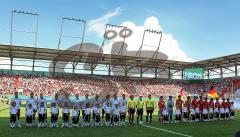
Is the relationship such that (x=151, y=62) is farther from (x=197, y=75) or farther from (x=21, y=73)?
(x=21, y=73)

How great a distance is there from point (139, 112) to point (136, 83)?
150 ft

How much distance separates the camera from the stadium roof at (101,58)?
52.5m

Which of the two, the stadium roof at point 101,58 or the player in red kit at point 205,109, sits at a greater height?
the stadium roof at point 101,58

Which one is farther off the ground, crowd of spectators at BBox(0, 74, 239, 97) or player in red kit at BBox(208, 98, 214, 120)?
crowd of spectators at BBox(0, 74, 239, 97)

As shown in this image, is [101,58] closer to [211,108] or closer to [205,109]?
[211,108]

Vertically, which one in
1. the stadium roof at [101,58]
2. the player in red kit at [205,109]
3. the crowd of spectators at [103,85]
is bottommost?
the player in red kit at [205,109]

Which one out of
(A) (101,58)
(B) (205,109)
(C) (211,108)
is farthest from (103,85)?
(B) (205,109)

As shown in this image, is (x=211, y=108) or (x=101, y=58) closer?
(x=211, y=108)

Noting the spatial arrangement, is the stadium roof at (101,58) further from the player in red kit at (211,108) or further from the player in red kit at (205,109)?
the player in red kit at (205,109)

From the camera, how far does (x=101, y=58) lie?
188ft

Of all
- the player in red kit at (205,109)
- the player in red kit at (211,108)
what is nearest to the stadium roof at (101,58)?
the player in red kit at (211,108)

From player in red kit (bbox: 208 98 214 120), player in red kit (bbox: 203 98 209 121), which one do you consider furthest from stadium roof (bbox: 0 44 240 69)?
player in red kit (bbox: 203 98 209 121)

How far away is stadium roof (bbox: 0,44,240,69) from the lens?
5253 cm

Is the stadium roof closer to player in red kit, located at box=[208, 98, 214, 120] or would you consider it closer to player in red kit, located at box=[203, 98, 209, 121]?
player in red kit, located at box=[208, 98, 214, 120]
